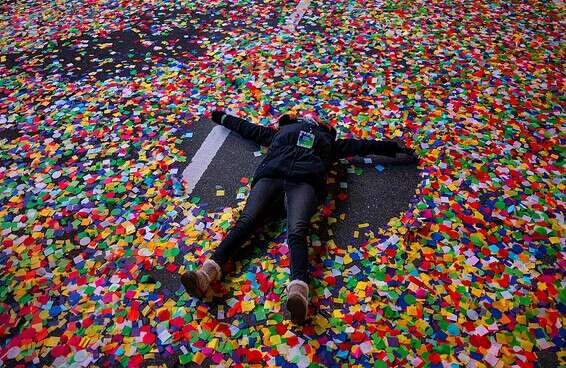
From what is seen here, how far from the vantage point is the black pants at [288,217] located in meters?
3.21

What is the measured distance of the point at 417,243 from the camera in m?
3.52

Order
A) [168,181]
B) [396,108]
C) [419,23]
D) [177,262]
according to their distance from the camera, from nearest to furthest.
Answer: [177,262] < [168,181] < [396,108] < [419,23]

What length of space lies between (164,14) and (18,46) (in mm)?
2420

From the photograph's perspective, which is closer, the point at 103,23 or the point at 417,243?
the point at 417,243

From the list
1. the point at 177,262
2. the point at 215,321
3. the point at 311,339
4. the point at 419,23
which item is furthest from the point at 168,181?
the point at 419,23

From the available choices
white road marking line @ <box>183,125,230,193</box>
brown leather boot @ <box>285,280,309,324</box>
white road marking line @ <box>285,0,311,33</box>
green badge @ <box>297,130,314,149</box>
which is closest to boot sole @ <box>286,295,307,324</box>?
brown leather boot @ <box>285,280,309,324</box>

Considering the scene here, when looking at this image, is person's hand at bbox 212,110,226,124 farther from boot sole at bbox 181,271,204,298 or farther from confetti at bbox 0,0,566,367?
boot sole at bbox 181,271,204,298

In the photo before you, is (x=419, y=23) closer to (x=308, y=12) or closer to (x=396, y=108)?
(x=308, y=12)

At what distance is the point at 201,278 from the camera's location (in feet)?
9.96

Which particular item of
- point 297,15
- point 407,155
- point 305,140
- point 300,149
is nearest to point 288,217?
point 300,149

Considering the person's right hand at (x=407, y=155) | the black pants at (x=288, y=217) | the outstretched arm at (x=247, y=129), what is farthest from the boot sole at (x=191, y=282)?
the person's right hand at (x=407, y=155)

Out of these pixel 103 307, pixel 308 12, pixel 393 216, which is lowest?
pixel 103 307

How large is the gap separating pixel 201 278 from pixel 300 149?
1509 millimetres

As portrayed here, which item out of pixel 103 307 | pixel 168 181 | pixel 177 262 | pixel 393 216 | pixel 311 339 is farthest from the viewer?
pixel 168 181
